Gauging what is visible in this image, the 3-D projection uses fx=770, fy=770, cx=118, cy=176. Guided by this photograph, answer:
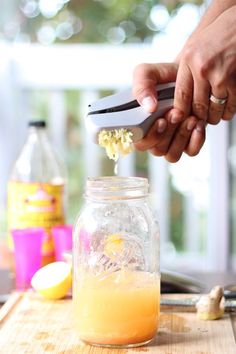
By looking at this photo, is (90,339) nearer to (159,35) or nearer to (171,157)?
(171,157)

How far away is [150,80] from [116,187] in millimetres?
353

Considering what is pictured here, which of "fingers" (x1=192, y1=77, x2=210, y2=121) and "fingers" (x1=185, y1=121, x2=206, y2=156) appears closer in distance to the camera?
"fingers" (x1=192, y1=77, x2=210, y2=121)

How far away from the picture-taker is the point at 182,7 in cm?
373

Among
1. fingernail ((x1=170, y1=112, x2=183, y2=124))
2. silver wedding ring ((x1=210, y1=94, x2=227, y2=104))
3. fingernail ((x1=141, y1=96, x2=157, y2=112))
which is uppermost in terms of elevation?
silver wedding ring ((x1=210, y1=94, x2=227, y2=104))

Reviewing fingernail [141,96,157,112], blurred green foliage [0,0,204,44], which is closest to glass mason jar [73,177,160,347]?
fingernail [141,96,157,112]

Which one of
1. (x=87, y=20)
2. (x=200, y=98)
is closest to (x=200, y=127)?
(x=200, y=98)

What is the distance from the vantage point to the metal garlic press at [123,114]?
4.48ft

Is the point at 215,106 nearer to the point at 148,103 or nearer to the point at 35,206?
the point at 148,103

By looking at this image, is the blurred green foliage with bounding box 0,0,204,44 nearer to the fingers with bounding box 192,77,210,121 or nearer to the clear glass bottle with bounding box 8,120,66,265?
the clear glass bottle with bounding box 8,120,66,265

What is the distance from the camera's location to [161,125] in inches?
60.6

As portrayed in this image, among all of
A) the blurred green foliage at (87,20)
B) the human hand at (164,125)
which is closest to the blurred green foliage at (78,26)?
the blurred green foliage at (87,20)

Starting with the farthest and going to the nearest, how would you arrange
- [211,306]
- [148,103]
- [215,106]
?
[215,106] → [148,103] → [211,306]

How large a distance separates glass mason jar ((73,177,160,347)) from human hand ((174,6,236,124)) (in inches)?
11.2

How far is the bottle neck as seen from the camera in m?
1.23
